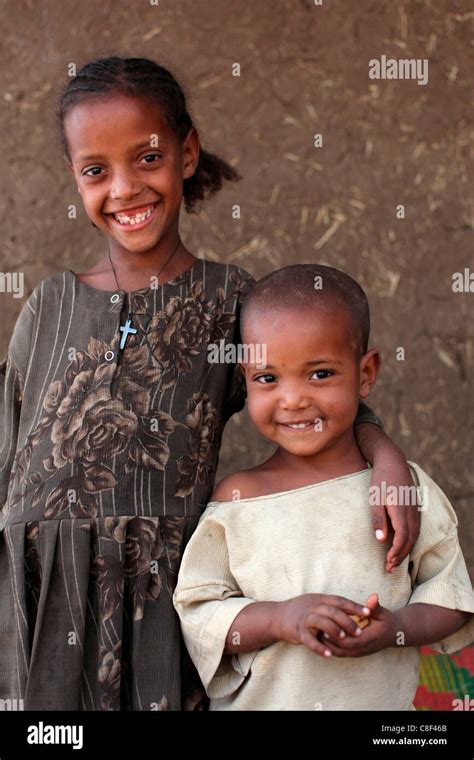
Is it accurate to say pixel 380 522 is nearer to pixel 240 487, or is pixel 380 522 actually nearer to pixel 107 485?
pixel 240 487

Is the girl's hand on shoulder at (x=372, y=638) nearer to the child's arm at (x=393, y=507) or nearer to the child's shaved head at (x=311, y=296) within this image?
the child's arm at (x=393, y=507)

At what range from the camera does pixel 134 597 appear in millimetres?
2375

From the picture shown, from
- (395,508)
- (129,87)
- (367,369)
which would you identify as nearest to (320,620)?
(395,508)

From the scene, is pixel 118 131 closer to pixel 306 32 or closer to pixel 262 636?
pixel 262 636

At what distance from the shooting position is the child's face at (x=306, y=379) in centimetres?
233

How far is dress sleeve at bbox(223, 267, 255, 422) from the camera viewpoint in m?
2.57

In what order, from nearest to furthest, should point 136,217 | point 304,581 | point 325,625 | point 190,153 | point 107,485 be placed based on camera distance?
point 325,625
point 304,581
point 107,485
point 136,217
point 190,153

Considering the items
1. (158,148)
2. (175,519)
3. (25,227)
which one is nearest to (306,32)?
(25,227)

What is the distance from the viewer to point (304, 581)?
7.52 feet

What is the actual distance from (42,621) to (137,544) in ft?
0.73

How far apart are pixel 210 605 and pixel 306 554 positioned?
0.19 m

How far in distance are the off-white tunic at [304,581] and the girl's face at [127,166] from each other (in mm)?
578

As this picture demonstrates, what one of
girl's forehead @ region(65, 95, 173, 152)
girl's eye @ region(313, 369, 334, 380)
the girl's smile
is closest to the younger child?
girl's eye @ region(313, 369, 334, 380)

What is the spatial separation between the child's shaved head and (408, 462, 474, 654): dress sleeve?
31cm
